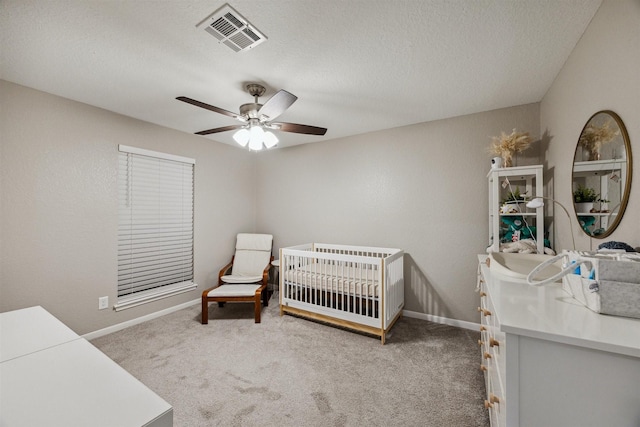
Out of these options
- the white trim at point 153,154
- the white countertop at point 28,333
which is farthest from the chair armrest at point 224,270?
the white countertop at point 28,333

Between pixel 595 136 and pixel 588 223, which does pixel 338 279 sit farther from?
pixel 595 136

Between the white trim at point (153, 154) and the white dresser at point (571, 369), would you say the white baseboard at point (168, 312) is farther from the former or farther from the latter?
the white dresser at point (571, 369)

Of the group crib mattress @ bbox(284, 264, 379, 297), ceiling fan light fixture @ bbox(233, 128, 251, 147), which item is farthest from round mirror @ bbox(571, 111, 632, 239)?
ceiling fan light fixture @ bbox(233, 128, 251, 147)

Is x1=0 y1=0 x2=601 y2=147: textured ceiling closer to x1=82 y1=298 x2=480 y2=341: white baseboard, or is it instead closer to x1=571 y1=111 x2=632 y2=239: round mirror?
x1=571 y1=111 x2=632 y2=239: round mirror

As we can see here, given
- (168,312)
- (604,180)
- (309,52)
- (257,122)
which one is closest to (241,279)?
(168,312)

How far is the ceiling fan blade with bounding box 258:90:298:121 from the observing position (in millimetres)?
1761

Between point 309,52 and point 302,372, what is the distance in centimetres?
240

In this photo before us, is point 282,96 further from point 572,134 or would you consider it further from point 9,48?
point 572,134

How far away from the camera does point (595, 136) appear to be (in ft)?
4.56

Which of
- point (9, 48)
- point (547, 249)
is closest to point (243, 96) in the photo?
point (9, 48)

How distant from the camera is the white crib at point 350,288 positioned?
2564mm

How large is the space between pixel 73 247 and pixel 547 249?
428 cm

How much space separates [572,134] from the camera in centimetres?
173

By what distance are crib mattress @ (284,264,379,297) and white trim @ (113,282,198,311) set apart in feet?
4.64
